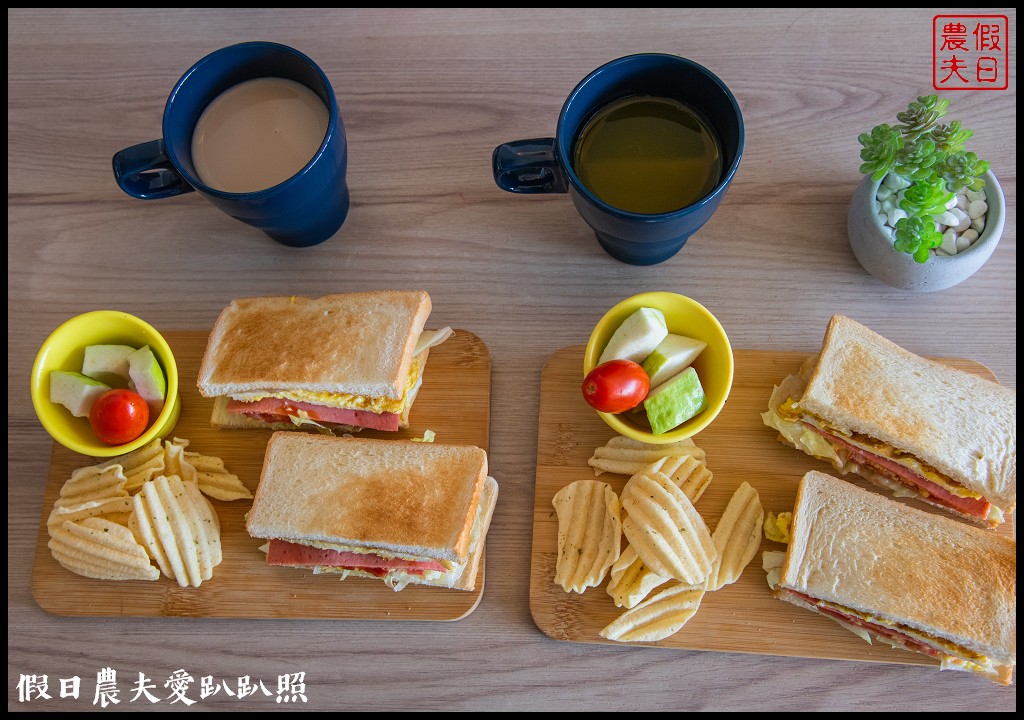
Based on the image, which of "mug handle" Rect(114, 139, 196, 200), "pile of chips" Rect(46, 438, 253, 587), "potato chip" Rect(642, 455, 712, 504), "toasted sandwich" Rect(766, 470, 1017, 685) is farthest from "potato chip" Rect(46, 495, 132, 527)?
"toasted sandwich" Rect(766, 470, 1017, 685)

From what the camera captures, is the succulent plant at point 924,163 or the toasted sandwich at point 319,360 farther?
the toasted sandwich at point 319,360

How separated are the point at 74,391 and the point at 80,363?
109 mm

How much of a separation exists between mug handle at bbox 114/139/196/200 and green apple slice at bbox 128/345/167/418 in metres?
0.34

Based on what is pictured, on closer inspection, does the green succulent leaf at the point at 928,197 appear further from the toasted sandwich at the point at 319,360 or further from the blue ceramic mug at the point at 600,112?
the toasted sandwich at the point at 319,360

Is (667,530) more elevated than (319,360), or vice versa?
(319,360)

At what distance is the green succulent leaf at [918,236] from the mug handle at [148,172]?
1450 millimetres

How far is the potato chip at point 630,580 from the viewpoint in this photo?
1728mm

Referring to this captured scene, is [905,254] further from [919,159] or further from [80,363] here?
[80,363]

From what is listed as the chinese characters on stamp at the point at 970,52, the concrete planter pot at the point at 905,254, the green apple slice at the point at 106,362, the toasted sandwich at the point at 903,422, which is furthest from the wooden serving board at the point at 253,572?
the chinese characters on stamp at the point at 970,52

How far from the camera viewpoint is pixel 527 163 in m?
1.73

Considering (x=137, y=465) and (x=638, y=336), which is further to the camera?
(x=137, y=465)

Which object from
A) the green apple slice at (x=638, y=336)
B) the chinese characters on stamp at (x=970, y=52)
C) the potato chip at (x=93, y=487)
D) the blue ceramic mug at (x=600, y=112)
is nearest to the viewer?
the blue ceramic mug at (x=600, y=112)

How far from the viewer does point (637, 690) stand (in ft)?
5.91

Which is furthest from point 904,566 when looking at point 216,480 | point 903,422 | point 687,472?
point 216,480
